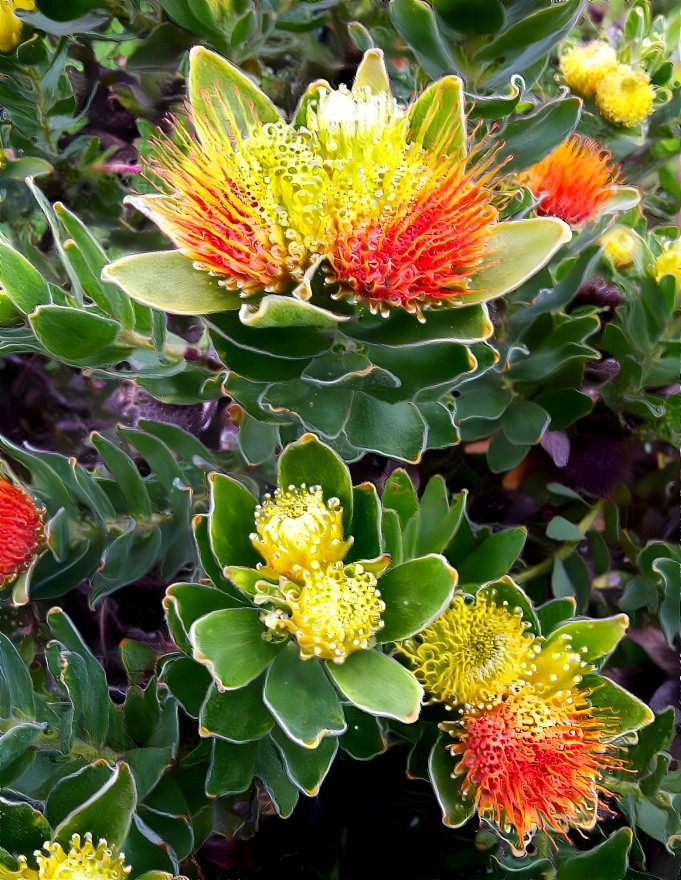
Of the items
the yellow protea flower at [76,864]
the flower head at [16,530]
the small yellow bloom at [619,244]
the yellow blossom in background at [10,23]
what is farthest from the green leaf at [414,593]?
the yellow blossom in background at [10,23]

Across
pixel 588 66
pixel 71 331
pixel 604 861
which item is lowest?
pixel 604 861

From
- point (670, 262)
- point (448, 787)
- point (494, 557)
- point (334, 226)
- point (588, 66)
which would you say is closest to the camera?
point (334, 226)

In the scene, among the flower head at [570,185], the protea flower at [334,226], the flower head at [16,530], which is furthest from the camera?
the flower head at [570,185]

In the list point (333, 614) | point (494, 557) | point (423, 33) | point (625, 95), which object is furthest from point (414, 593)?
point (625, 95)

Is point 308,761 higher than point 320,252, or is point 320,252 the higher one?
point 320,252

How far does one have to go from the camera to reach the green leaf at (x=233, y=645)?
17.5 inches

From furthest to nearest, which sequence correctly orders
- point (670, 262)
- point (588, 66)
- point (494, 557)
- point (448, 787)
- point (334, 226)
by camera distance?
point (588, 66)
point (670, 262)
point (494, 557)
point (448, 787)
point (334, 226)

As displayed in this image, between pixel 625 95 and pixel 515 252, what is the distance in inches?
20.1

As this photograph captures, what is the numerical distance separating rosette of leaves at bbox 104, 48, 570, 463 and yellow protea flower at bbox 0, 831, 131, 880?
293 millimetres

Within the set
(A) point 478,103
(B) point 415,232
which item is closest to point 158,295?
(B) point 415,232

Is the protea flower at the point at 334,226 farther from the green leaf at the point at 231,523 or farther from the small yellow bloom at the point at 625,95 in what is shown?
the small yellow bloom at the point at 625,95

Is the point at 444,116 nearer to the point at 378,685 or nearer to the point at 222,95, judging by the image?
the point at 222,95

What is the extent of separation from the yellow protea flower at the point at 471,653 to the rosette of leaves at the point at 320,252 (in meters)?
0.18

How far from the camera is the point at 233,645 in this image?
47 cm
